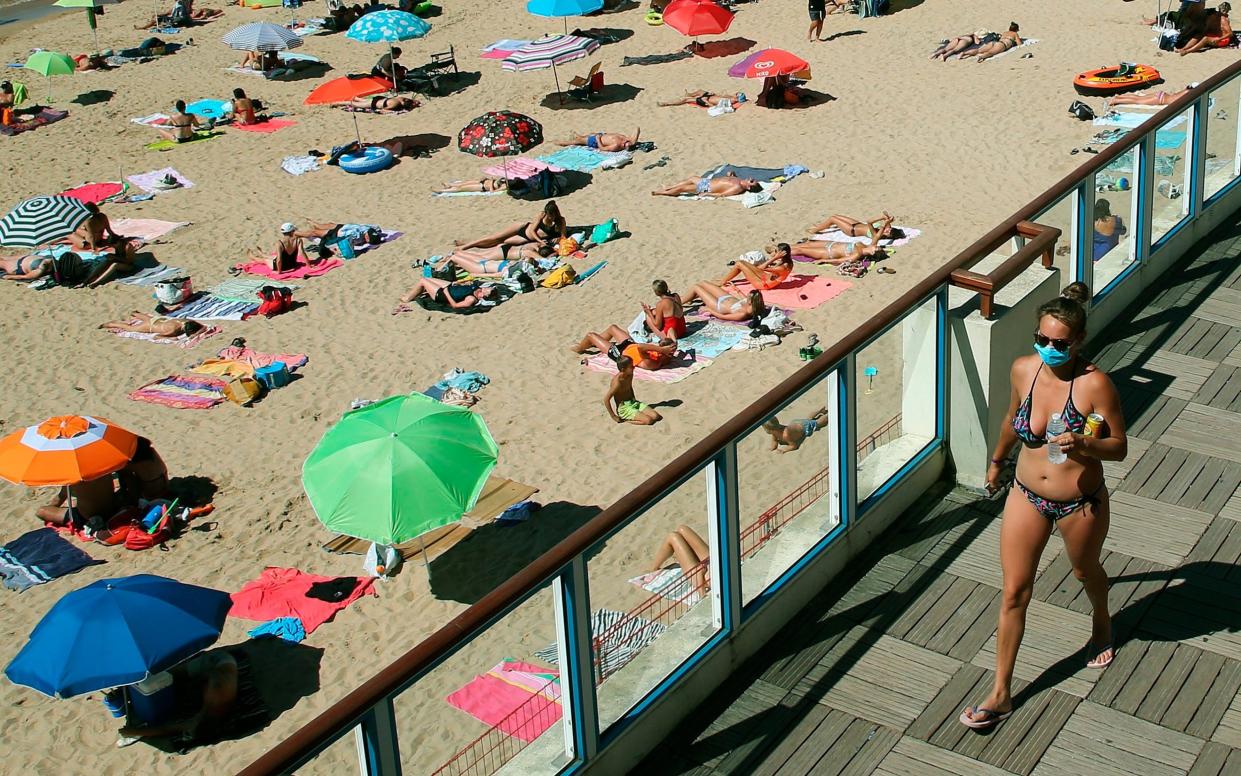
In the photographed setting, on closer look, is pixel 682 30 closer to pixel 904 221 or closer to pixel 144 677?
pixel 904 221

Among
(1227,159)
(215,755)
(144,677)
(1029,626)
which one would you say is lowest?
(215,755)

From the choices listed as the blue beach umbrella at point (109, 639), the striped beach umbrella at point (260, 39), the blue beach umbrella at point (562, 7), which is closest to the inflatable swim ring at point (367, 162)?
the blue beach umbrella at point (562, 7)

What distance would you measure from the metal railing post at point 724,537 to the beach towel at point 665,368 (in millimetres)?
10184

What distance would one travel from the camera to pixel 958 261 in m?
6.16

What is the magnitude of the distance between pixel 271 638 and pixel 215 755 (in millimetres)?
1398

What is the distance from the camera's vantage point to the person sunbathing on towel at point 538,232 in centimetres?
1942

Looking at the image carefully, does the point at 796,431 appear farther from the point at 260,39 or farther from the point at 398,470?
the point at 260,39

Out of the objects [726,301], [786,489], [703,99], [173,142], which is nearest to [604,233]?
[726,301]

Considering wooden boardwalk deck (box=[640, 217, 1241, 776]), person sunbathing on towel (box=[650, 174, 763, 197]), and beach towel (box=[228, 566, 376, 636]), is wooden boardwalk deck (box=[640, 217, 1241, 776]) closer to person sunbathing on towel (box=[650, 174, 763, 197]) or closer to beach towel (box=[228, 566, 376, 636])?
beach towel (box=[228, 566, 376, 636])

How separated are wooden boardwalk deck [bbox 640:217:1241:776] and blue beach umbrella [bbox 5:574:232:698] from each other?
5842 mm

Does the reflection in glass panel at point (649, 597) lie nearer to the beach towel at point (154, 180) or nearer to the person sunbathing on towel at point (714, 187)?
the person sunbathing on towel at point (714, 187)

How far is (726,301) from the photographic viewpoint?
16672mm

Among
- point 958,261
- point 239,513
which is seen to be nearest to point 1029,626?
point 958,261

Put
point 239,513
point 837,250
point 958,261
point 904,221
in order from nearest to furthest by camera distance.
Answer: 1. point 958,261
2. point 239,513
3. point 837,250
4. point 904,221
